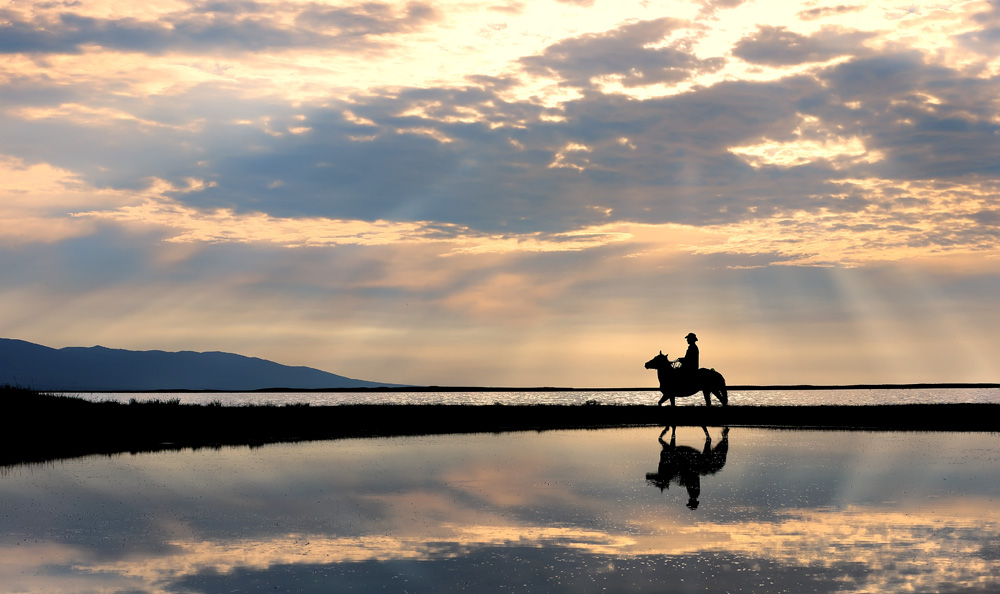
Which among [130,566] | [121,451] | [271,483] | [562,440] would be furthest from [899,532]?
[121,451]

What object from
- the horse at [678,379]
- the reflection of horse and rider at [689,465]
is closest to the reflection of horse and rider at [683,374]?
the horse at [678,379]

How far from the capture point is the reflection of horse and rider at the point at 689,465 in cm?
2060

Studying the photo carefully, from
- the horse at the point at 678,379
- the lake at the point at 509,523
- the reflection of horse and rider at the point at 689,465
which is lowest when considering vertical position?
the lake at the point at 509,523

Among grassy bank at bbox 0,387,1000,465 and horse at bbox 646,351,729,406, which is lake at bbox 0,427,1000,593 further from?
horse at bbox 646,351,729,406

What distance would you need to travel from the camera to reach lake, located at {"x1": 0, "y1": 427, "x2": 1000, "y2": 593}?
1220cm

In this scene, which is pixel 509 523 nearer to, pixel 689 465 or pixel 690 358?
pixel 689 465

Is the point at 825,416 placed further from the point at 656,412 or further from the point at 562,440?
the point at 562,440

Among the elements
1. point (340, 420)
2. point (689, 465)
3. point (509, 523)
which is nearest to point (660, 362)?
point (340, 420)

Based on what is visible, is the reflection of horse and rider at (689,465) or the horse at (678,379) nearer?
the reflection of horse and rider at (689,465)

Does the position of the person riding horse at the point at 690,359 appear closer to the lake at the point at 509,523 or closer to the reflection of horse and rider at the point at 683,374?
the reflection of horse and rider at the point at 683,374

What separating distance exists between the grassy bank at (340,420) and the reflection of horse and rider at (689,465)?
13.3m

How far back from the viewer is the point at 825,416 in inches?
1871

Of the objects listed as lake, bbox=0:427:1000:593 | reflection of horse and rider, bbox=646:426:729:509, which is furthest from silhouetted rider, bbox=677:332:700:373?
lake, bbox=0:427:1000:593

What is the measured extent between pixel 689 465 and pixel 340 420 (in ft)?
82.3
